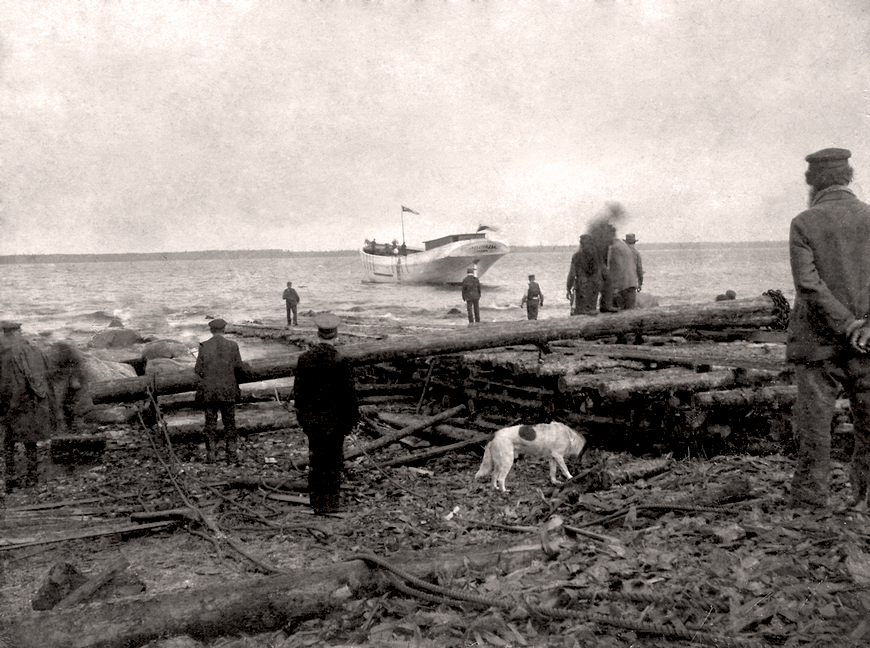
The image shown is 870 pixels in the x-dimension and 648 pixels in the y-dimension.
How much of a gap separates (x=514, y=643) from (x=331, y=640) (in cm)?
99

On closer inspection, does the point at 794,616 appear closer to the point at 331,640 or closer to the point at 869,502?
the point at 869,502

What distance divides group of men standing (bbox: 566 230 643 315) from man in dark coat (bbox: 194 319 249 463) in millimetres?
6342

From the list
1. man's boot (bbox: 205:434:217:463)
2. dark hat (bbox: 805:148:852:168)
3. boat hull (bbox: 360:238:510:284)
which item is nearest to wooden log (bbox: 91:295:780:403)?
man's boot (bbox: 205:434:217:463)

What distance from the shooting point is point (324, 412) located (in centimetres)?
641

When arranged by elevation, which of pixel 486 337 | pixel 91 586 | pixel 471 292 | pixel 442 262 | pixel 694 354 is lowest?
pixel 91 586

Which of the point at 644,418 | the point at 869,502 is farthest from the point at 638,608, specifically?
the point at 644,418

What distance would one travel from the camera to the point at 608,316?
31.3ft

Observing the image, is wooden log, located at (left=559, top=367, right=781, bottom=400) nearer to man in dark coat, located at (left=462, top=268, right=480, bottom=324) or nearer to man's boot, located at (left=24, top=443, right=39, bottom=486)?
man's boot, located at (left=24, top=443, right=39, bottom=486)

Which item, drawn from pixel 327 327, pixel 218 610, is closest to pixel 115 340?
pixel 327 327

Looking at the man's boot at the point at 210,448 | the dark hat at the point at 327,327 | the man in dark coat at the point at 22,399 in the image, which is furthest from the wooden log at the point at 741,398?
the man in dark coat at the point at 22,399

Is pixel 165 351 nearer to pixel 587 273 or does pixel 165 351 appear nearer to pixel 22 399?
pixel 22 399

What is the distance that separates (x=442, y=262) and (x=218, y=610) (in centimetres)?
4465

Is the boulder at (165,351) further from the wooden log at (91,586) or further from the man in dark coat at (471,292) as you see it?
the wooden log at (91,586)

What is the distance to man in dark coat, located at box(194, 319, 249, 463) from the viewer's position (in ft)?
28.5
